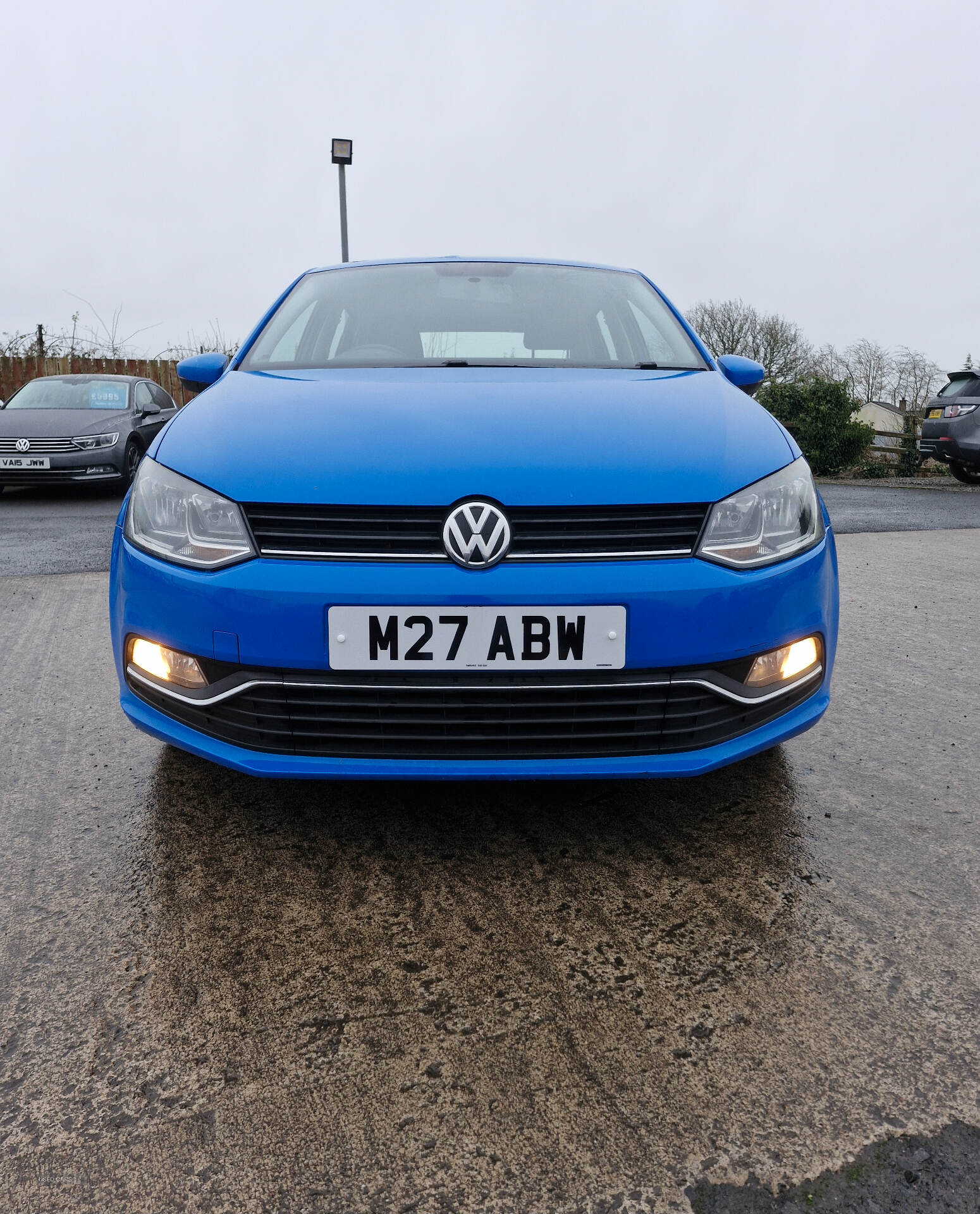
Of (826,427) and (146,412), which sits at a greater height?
(146,412)

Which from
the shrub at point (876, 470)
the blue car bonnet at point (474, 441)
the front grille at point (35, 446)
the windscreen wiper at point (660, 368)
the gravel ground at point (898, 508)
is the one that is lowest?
the shrub at point (876, 470)

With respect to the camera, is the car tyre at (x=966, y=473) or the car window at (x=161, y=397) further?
the car tyre at (x=966, y=473)

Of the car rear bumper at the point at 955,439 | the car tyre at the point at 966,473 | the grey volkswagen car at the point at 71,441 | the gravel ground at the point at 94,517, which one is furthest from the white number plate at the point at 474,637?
the car tyre at the point at 966,473

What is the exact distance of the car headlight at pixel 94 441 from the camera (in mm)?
9703

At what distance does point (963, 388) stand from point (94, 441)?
1094 centimetres

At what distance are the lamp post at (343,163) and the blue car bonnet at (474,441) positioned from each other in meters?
10.0

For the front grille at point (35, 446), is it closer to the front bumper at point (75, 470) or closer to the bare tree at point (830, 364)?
the front bumper at point (75, 470)

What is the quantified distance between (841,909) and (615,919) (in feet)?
1.48

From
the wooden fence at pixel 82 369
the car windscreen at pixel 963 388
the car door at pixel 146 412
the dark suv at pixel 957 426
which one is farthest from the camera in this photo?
the wooden fence at pixel 82 369

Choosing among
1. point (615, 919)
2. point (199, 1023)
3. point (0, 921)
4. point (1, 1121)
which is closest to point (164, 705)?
point (0, 921)

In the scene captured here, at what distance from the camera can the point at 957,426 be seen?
12992 mm

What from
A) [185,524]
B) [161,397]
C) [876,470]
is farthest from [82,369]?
[185,524]

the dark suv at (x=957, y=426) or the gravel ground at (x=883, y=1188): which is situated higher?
the dark suv at (x=957, y=426)

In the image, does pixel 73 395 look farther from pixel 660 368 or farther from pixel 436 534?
pixel 436 534
